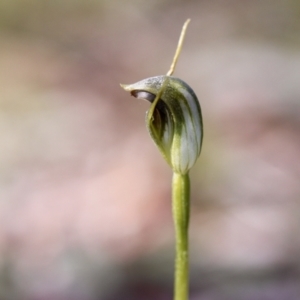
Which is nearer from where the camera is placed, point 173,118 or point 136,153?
point 173,118

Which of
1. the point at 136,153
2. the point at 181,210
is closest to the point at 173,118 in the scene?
the point at 181,210

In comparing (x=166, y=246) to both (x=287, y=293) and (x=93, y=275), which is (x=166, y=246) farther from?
(x=287, y=293)

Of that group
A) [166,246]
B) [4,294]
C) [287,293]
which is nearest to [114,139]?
[166,246]

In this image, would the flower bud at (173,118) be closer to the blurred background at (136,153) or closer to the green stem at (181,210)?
the green stem at (181,210)

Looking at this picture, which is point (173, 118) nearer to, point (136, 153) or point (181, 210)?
point (181, 210)

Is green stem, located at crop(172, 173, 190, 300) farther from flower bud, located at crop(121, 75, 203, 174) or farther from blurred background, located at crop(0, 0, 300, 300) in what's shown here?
blurred background, located at crop(0, 0, 300, 300)

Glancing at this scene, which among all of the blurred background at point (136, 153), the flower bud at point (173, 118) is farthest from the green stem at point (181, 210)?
the blurred background at point (136, 153)

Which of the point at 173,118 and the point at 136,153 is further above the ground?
the point at 136,153
